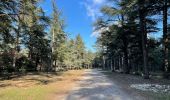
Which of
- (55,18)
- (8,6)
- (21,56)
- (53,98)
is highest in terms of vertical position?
(55,18)

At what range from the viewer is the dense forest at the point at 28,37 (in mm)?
24562

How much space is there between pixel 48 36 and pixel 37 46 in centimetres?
764

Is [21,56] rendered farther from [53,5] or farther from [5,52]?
[53,5]

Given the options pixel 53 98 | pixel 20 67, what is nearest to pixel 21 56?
pixel 20 67

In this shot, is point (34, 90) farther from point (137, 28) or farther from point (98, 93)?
point (137, 28)

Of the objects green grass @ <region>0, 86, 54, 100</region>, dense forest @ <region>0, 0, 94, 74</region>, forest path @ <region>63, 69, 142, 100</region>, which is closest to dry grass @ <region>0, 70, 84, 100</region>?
green grass @ <region>0, 86, 54, 100</region>

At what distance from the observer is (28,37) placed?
4725cm

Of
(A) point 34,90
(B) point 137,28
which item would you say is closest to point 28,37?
(B) point 137,28

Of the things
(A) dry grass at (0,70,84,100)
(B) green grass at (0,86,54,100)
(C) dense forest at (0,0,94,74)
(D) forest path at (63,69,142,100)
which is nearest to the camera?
(B) green grass at (0,86,54,100)

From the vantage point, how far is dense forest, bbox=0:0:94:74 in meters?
24.6

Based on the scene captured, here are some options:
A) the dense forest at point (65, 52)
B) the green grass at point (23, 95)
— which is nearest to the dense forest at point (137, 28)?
Result: the dense forest at point (65, 52)

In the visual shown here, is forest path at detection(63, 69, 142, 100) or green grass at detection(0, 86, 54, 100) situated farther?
forest path at detection(63, 69, 142, 100)

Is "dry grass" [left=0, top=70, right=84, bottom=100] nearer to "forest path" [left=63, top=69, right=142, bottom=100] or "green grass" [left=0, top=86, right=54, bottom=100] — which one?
"green grass" [left=0, top=86, right=54, bottom=100]

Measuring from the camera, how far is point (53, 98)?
1380 cm
